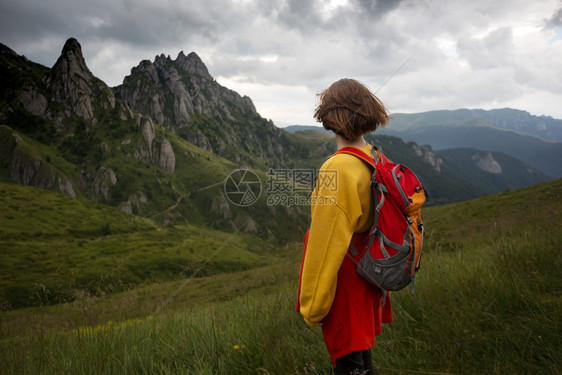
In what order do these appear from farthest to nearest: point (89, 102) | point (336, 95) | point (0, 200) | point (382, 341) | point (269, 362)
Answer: point (89, 102)
point (0, 200)
point (382, 341)
point (269, 362)
point (336, 95)

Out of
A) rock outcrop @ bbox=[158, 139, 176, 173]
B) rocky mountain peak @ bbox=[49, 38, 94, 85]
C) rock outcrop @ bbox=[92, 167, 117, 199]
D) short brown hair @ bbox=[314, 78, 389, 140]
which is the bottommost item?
short brown hair @ bbox=[314, 78, 389, 140]

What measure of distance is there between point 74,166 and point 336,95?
608ft

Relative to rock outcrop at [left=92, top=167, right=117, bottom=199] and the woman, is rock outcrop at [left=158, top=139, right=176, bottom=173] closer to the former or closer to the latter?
rock outcrop at [left=92, top=167, right=117, bottom=199]

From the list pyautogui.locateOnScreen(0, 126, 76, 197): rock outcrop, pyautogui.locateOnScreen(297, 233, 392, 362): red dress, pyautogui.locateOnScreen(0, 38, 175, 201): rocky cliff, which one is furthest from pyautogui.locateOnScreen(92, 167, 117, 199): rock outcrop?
pyautogui.locateOnScreen(297, 233, 392, 362): red dress

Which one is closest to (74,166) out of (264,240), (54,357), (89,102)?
(89,102)

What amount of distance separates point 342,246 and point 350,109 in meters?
1.14

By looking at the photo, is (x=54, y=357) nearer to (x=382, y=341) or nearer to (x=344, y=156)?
(x=382, y=341)

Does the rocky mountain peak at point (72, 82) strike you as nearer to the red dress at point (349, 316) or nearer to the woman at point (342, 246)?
the woman at point (342, 246)

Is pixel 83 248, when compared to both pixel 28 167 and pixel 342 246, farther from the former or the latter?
pixel 342 246

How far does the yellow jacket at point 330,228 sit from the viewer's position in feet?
6.52

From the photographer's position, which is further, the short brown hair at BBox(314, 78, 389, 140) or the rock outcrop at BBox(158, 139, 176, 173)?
the rock outcrop at BBox(158, 139, 176, 173)

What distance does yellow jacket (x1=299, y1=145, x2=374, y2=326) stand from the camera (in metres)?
1.99

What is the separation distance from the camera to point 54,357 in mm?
3035

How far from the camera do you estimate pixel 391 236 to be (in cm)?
205
